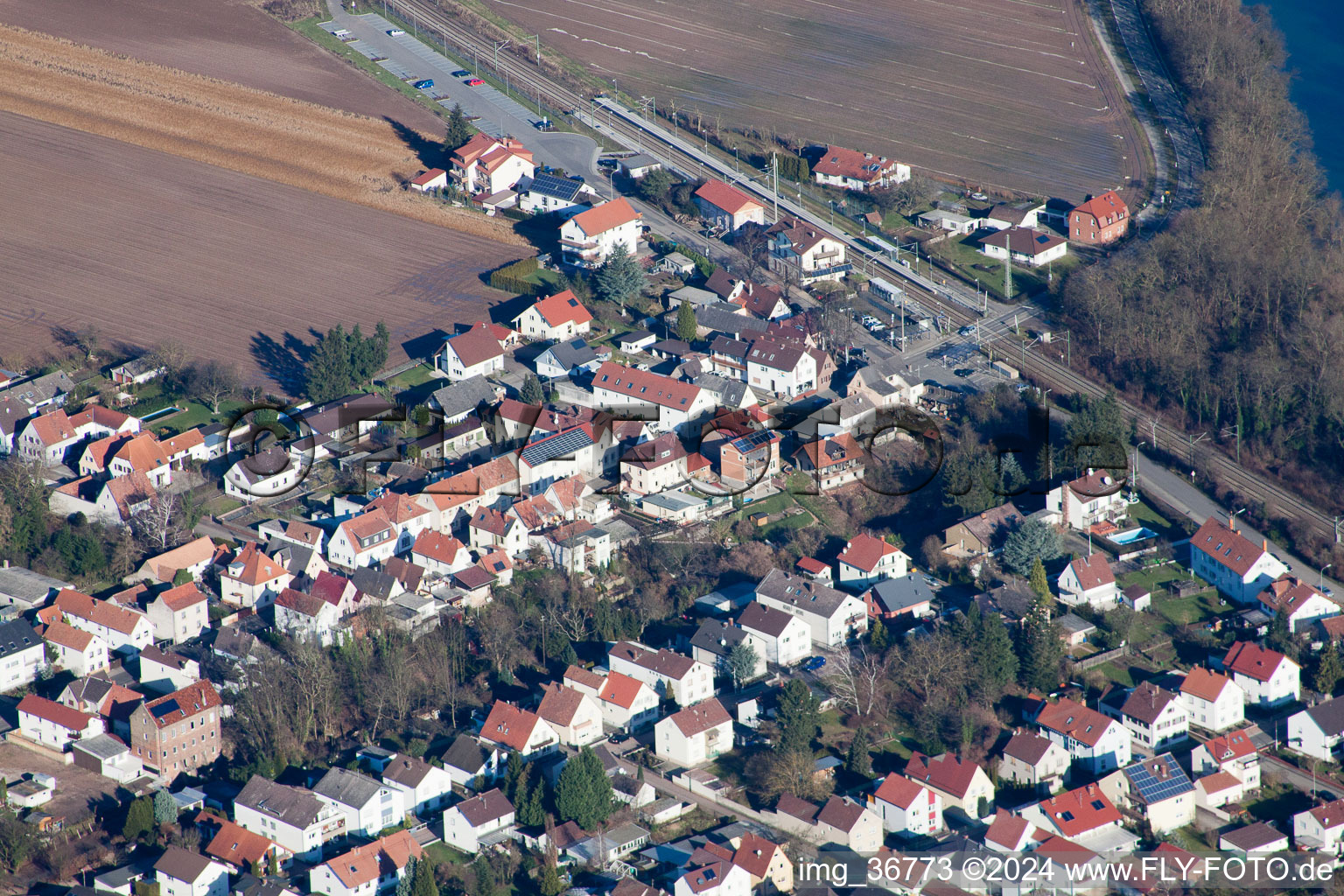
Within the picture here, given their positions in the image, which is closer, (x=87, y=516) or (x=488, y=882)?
(x=488, y=882)

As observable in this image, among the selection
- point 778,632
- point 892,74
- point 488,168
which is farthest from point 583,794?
point 892,74

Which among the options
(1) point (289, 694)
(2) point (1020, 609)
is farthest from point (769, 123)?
(1) point (289, 694)

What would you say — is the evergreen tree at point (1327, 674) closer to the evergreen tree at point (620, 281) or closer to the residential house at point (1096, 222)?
the residential house at point (1096, 222)

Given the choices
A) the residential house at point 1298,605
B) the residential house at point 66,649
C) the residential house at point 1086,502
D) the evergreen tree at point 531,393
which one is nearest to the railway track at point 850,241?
the residential house at point 1086,502

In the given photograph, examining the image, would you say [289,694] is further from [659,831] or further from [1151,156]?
[1151,156]

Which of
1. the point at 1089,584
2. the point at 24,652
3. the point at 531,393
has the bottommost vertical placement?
the point at 24,652

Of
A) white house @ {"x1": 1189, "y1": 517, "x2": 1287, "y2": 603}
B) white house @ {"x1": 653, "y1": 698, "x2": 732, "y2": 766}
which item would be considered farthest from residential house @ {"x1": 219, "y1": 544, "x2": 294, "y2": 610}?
white house @ {"x1": 1189, "y1": 517, "x2": 1287, "y2": 603}

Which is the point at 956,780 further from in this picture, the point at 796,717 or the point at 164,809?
the point at 164,809

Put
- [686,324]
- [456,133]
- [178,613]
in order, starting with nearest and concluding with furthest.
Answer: [178,613] → [686,324] → [456,133]
